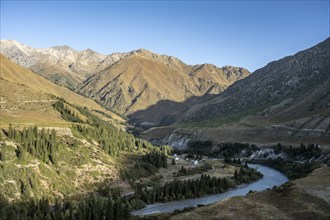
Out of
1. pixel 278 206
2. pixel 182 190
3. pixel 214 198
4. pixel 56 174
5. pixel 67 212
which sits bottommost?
pixel 214 198

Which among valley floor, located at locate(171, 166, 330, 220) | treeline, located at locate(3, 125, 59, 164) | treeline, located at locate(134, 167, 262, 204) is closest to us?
valley floor, located at locate(171, 166, 330, 220)

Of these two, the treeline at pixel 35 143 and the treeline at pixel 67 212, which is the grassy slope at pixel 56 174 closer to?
the treeline at pixel 35 143

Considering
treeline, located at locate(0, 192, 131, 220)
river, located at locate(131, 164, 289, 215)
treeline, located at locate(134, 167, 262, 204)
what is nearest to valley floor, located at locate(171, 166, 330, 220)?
treeline, located at locate(0, 192, 131, 220)

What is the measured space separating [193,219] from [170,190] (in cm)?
6130

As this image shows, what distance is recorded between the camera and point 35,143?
158 m

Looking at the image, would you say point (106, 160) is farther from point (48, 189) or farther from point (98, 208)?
point (98, 208)

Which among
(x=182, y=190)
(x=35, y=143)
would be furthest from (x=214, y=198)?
(x=35, y=143)

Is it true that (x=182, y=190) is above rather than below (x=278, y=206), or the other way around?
below

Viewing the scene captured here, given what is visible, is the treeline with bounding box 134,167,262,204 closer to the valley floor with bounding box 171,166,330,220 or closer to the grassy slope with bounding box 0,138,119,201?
the grassy slope with bounding box 0,138,119,201

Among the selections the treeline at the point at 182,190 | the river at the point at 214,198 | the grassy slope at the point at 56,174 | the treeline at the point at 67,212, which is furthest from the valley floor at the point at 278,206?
the grassy slope at the point at 56,174

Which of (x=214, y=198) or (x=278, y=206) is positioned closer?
(x=278, y=206)

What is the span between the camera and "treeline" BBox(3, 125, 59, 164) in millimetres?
153125

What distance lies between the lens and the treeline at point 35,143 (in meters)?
153

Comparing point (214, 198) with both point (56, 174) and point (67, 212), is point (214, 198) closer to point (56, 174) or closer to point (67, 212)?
point (56, 174)
